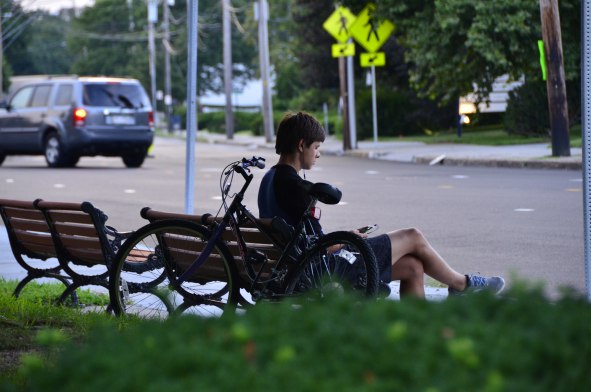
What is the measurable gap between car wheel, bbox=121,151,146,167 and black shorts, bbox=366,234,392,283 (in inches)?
878

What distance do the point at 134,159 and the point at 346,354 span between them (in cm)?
2662

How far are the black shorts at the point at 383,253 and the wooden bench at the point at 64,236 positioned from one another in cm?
168

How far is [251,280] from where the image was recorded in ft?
22.5

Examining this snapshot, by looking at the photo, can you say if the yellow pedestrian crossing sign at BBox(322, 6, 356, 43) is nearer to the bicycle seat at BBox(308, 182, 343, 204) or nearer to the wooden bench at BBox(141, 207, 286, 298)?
the wooden bench at BBox(141, 207, 286, 298)

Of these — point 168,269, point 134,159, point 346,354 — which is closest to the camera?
point 346,354

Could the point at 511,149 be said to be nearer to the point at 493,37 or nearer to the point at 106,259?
the point at 493,37

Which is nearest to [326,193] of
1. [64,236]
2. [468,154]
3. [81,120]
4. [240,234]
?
[240,234]

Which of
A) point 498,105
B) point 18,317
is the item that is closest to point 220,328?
point 18,317

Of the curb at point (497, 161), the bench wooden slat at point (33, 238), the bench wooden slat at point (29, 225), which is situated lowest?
the curb at point (497, 161)

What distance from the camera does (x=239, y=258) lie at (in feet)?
22.9

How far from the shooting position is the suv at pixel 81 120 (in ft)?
91.5

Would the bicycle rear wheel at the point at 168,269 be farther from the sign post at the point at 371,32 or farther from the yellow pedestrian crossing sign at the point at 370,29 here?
the yellow pedestrian crossing sign at the point at 370,29

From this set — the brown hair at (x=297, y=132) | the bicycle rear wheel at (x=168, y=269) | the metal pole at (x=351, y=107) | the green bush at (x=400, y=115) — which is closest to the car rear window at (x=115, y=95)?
the metal pole at (x=351, y=107)

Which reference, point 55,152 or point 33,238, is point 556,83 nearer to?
point 55,152
